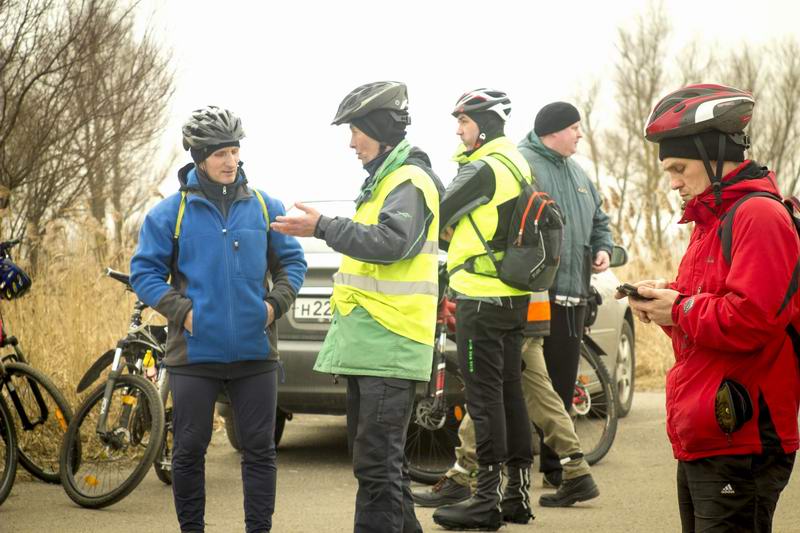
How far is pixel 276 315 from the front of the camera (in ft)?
18.0

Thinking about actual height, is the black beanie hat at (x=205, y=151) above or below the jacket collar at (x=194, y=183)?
above

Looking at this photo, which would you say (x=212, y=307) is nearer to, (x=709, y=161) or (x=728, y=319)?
(x=709, y=161)

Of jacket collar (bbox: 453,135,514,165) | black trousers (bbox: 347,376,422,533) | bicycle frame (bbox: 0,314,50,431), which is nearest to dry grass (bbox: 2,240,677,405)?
bicycle frame (bbox: 0,314,50,431)

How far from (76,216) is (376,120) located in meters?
6.53

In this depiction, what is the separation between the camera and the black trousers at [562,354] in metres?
7.09

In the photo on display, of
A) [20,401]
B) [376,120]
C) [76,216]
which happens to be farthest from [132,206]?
[376,120]

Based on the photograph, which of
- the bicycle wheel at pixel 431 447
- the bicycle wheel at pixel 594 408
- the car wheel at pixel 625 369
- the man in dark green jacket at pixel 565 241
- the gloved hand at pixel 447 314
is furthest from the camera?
the car wheel at pixel 625 369

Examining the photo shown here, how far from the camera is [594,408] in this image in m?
8.48

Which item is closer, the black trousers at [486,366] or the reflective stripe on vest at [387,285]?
the reflective stripe on vest at [387,285]

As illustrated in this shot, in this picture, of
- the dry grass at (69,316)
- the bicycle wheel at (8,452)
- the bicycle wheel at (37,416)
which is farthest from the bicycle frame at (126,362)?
the dry grass at (69,316)

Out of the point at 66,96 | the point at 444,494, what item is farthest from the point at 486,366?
the point at 66,96

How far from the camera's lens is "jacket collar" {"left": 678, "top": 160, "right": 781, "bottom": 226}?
344 centimetres

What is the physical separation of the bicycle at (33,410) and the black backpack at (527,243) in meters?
2.86

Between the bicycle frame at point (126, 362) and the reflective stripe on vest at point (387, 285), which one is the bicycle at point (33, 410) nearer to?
the bicycle frame at point (126, 362)
